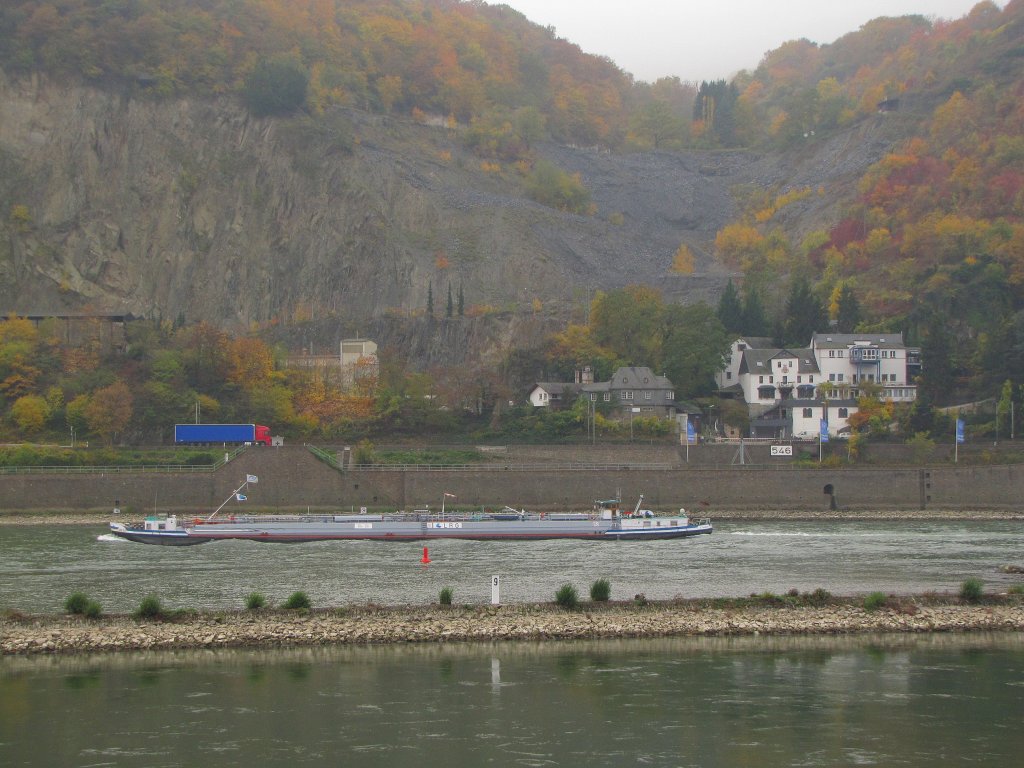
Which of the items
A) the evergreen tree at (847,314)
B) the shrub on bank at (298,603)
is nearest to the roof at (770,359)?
the evergreen tree at (847,314)

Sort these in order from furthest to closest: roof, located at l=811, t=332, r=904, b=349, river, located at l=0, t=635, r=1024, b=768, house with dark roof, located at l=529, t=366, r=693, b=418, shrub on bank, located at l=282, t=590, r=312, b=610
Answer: roof, located at l=811, t=332, r=904, b=349, house with dark roof, located at l=529, t=366, r=693, b=418, shrub on bank, located at l=282, t=590, r=312, b=610, river, located at l=0, t=635, r=1024, b=768

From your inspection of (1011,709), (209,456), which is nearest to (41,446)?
(209,456)

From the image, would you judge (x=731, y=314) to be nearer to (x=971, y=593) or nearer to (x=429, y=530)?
(x=429, y=530)

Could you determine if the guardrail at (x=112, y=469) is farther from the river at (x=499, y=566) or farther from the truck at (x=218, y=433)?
the river at (x=499, y=566)

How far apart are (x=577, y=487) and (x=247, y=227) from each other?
60.7m

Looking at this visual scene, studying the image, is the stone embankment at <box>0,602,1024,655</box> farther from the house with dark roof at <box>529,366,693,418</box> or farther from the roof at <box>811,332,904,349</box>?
the roof at <box>811,332,904,349</box>

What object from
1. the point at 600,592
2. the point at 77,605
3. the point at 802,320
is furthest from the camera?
the point at 802,320

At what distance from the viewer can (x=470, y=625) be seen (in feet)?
115

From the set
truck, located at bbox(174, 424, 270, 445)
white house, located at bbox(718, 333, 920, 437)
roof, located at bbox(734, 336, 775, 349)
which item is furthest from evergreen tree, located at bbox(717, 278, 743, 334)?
truck, located at bbox(174, 424, 270, 445)

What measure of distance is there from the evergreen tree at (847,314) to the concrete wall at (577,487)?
27642 millimetres

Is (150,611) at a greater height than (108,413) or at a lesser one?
lesser

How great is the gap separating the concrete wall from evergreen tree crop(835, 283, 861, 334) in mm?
27642

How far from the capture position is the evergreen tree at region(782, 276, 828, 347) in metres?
104

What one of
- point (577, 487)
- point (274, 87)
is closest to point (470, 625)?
point (577, 487)
